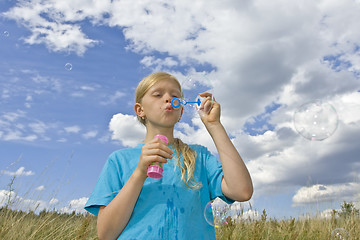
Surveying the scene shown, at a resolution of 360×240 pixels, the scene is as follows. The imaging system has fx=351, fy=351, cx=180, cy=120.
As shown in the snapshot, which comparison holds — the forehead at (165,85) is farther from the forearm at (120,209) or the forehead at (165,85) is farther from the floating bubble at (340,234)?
the floating bubble at (340,234)

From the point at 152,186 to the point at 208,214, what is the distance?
0.41 m

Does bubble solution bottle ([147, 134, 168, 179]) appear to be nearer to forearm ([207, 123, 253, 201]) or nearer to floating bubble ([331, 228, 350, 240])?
Result: forearm ([207, 123, 253, 201])

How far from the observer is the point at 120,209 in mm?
2010

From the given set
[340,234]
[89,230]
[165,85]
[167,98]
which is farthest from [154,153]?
[340,234]

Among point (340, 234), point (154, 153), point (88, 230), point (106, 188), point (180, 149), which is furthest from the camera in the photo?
point (340, 234)

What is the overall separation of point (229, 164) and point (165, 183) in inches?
16.0

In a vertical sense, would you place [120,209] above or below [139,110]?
below

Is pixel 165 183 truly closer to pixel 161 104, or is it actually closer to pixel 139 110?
pixel 161 104

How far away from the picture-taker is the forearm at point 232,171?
83.4 inches

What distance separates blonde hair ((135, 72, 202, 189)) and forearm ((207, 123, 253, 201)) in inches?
7.3

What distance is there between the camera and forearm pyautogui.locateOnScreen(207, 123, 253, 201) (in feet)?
6.95

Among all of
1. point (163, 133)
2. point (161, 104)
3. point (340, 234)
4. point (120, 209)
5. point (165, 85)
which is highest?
point (165, 85)

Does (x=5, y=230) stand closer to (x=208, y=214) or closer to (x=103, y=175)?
(x=103, y=175)

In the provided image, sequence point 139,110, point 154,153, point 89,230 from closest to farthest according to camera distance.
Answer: point 154,153, point 139,110, point 89,230
